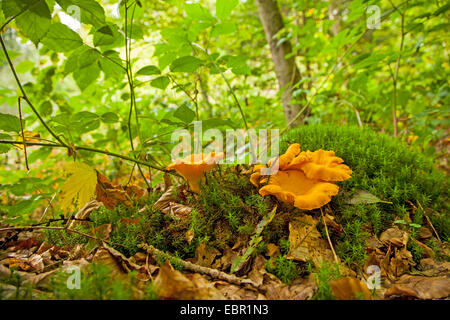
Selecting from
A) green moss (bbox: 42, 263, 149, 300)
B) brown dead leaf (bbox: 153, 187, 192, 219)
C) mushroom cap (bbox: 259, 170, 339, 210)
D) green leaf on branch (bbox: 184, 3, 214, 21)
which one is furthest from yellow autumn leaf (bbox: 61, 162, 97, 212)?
green leaf on branch (bbox: 184, 3, 214, 21)

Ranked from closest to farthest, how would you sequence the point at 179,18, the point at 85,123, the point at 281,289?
the point at 281,289, the point at 85,123, the point at 179,18

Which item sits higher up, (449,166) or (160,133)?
(160,133)

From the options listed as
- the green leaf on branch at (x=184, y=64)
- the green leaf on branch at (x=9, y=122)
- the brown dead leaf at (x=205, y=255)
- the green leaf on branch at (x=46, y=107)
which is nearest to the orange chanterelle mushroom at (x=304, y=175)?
the brown dead leaf at (x=205, y=255)

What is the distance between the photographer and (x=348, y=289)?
44.4 inches

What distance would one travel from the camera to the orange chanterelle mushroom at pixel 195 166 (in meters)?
1.81

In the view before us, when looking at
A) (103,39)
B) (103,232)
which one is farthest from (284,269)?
(103,39)

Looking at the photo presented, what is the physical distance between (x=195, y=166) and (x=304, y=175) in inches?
31.3

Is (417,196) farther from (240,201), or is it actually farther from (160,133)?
(160,133)

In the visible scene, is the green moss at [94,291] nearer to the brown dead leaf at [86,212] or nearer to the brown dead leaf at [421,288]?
the brown dead leaf at [86,212]

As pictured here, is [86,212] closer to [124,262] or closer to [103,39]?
[124,262]

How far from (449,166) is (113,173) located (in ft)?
20.1
